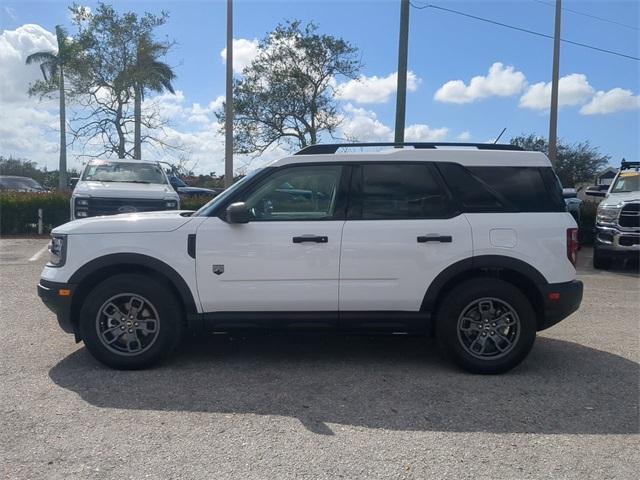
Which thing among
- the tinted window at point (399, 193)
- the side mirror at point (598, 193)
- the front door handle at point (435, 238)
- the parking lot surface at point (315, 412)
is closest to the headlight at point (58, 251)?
the parking lot surface at point (315, 412)

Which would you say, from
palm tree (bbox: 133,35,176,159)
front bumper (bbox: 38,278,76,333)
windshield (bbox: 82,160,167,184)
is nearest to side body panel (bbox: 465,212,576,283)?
front bumper (bbox: 38,278,76,333)

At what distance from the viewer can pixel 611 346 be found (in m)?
5.98

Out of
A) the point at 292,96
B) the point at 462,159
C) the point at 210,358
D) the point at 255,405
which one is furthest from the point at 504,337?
the point at 292,96

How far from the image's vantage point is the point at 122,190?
1081 centimetres

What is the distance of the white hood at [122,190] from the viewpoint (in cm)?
1070

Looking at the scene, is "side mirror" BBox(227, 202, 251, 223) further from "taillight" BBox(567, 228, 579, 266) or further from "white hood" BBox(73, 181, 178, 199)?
"white hood" BBox(73, 181, 178, 199)

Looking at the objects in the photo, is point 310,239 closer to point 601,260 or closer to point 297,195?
point 297,195

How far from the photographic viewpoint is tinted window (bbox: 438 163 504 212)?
496cm

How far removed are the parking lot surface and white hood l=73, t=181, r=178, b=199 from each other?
16.3 feet

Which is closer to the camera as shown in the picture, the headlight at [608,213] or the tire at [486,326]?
the tire at [486,326]

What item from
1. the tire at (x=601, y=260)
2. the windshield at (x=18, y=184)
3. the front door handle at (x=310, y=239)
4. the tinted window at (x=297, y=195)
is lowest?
the tire at (x=601, y=260)

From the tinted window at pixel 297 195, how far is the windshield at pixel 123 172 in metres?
7.47

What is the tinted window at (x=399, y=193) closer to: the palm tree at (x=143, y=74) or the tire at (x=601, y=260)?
the tire at (x=601, y=260)

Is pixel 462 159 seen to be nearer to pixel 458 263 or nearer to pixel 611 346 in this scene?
pixel 458 263
